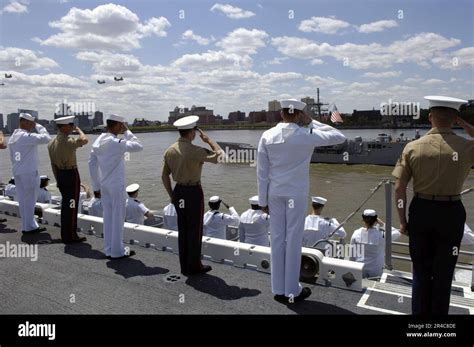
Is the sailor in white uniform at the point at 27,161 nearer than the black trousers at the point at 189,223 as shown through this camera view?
No

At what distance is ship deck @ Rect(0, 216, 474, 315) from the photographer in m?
3.46

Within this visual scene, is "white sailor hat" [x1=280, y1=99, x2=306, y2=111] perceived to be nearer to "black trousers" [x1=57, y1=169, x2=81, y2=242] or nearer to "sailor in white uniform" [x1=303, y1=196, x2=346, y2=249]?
"sailor in white uniform" [x1=303, y1=196, x2=346, y2=249]

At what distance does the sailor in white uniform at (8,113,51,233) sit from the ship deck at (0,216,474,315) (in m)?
1.27

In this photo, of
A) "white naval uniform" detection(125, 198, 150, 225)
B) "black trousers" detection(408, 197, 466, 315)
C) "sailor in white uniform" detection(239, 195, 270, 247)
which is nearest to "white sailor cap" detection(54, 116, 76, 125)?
"white naval uniform" detection(125, 198, 150, 225)

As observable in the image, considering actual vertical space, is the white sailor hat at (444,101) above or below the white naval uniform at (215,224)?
above

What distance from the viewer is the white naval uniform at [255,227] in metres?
5.63

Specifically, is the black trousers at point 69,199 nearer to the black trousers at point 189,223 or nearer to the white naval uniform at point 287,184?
the black trousers at point 189,223

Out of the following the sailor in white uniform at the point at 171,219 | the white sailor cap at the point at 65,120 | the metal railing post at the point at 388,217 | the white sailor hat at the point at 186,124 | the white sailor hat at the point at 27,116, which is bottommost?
the sailor in white uniform at the point at 171,219

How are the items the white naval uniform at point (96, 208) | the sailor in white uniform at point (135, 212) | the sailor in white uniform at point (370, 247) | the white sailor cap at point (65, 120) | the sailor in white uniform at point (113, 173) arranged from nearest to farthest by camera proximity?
the sailor in white uniform at point (113, 173) → the sailor in white uniform at point (370, 247) → the white sailor cap at point (65, 120) → the sailor in white uniform at point (135, 212) → the white naval uniform at point (96, 208)

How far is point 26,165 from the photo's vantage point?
5801 mm

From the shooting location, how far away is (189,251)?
166 inches

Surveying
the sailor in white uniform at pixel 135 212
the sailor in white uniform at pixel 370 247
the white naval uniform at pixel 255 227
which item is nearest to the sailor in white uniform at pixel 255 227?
the white naval uniform at pixel 255 227

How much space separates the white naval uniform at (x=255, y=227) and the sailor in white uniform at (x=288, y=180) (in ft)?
6.70
